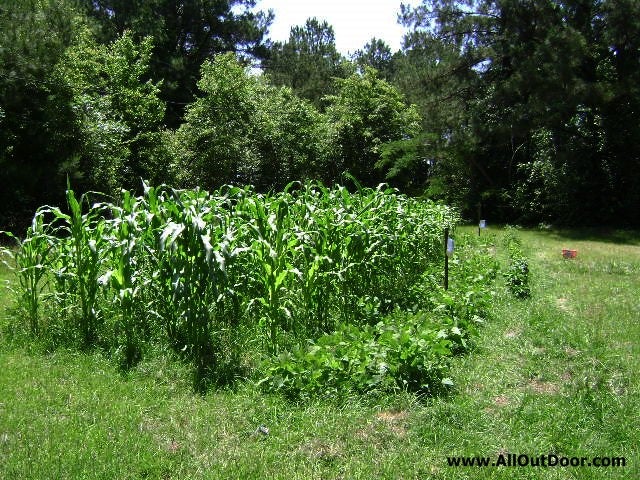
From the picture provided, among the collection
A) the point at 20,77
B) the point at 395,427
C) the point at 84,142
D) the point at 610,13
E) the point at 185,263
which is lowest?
the point at 395,427

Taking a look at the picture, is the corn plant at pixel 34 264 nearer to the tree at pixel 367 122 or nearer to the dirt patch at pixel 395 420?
the dirt patch at pixel 395 420

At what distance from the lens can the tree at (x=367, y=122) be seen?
2344 cm

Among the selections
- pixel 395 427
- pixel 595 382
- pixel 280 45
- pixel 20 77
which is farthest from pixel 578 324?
pixel 280 45

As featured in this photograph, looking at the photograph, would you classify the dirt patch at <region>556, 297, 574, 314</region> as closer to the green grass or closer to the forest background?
the green grass

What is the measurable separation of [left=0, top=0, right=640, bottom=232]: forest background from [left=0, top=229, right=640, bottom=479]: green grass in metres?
9.96

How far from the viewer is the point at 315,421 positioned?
141 inches

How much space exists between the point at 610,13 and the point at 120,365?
718 inches

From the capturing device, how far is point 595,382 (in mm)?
4145

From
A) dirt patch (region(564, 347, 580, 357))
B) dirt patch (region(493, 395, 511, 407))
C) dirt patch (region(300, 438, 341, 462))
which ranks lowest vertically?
dirt patch (region(300, 438, 341, 462))

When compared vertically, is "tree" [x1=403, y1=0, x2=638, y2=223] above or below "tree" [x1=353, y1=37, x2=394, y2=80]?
below

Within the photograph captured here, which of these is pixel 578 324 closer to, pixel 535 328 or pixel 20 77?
pixel 535 328

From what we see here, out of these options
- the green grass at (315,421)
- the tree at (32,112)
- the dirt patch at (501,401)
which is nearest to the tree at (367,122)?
the tree at (32,112)

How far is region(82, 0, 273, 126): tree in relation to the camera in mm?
27094

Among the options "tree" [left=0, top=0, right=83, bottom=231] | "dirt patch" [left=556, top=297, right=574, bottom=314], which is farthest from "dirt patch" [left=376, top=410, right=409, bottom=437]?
"tree" [left=0, top=0, right=83, bottom=231]
